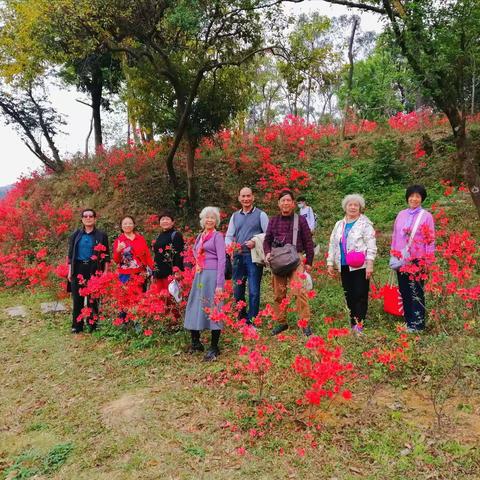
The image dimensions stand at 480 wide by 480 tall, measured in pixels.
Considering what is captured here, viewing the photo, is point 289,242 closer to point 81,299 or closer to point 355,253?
point 355,253

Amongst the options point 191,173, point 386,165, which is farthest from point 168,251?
point 386,165

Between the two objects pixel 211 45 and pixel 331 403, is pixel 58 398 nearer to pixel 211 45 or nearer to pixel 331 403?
pixel 331 403

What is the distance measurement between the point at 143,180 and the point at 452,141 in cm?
971

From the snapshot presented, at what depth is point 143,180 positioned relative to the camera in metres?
13.6

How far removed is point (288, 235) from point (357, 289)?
1048 millimetres

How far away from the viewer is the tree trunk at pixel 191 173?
1186cm

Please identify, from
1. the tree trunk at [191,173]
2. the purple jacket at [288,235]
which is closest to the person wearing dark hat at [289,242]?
the purple jacket at [288,235]

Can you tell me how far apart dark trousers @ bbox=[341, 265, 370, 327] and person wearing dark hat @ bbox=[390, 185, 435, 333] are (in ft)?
1.37

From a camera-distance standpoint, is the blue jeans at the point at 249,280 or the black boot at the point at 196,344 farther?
the blue jeans at the point at 249,280

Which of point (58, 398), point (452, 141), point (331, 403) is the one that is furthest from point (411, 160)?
point (58, 398)

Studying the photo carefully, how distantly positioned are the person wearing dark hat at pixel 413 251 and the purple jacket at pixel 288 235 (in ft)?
3.23

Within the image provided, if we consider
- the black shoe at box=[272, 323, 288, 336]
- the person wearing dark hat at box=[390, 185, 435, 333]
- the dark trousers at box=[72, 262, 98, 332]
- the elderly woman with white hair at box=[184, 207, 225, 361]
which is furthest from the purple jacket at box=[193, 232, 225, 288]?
the dark trousers at box=[72, 262, 98, 332]

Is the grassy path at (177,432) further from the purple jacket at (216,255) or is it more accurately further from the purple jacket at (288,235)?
the purple jacket at (288,235)

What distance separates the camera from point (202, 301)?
4844 mm
